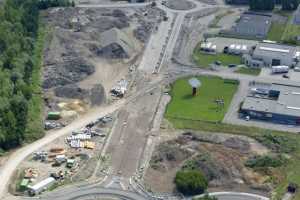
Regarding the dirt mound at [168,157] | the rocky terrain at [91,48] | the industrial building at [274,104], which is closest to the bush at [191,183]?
the dirt mound at [168,157]

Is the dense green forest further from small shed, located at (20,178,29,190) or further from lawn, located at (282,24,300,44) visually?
lawn, located at (282,24,300,44)

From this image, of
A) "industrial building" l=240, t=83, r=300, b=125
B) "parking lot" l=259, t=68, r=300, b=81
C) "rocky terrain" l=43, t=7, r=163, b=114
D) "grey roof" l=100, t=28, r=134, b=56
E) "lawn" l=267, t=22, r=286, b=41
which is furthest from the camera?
"lawn" l=267, t=22, r=286, b=41

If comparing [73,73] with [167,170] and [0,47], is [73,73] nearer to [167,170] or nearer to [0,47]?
[0,47]

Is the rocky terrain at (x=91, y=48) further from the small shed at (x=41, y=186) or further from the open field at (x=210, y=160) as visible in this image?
the small shed at (x=41, y=186)

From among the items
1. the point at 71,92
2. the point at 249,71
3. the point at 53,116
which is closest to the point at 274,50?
the point at 249,71

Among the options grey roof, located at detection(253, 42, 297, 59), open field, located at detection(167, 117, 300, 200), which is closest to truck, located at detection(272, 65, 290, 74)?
grey roof, located at detection(253, 42, 297, 59)

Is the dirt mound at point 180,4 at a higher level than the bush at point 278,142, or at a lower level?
lower
